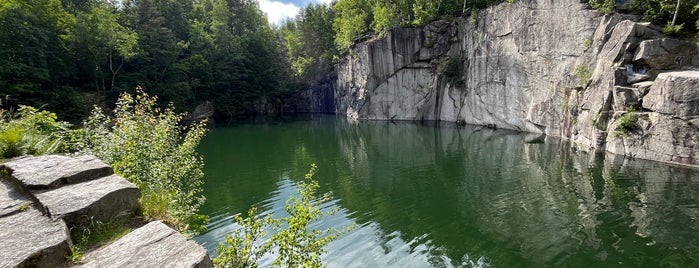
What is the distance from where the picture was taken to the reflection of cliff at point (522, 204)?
33.5ft

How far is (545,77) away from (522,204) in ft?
75.9

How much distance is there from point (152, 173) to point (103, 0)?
57722 mm

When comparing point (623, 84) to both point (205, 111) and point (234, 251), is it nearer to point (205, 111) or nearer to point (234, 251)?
point (234, 251)

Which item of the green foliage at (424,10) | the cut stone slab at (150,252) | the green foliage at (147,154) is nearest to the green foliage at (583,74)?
the green foliage at (424,10)

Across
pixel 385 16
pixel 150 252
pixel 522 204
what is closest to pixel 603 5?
pixel 522 204

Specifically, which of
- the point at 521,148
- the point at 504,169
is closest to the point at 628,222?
the point at 504,169

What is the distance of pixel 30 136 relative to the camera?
7.68 m

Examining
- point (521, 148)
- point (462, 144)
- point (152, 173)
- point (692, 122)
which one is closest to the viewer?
point (152, 173)

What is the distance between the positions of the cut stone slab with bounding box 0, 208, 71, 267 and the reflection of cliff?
848cm

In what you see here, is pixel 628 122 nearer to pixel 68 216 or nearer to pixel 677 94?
pixel 677 94

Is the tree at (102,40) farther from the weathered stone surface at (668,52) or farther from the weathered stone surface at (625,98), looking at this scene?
the weathered stone surface at (668,52)

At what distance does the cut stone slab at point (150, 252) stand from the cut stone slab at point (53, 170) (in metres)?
1.89

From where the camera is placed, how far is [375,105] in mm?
56000

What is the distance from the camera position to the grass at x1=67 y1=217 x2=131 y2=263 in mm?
4859
